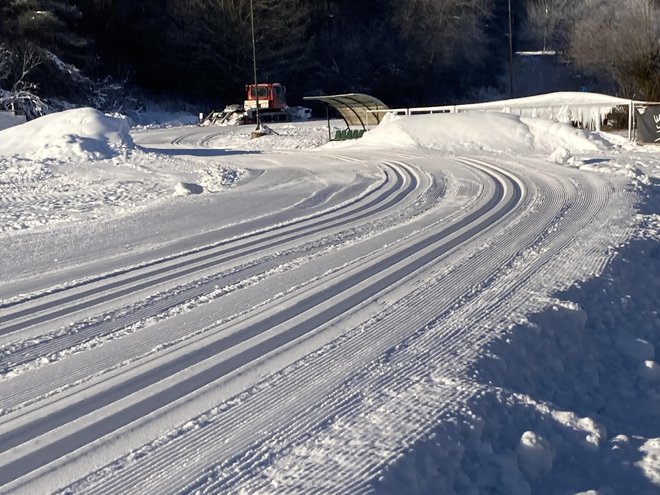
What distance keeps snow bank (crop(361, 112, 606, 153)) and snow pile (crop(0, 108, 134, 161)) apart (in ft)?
30.8

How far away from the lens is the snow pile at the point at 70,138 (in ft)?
74.8

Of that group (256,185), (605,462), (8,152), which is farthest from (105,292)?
(8,152)

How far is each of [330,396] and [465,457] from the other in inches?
42.1

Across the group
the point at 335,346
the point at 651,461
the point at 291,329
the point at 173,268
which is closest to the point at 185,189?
the point at 173,268

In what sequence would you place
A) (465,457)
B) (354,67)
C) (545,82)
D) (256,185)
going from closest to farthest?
(465,457) → (256,185) → (354,67) → (545,82)

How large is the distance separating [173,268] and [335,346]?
357cm

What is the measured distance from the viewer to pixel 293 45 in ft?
223

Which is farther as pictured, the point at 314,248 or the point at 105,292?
the point at 314,248

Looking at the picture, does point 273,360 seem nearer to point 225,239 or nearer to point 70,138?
point 225,239

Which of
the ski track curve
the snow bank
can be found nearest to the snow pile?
the snow bank

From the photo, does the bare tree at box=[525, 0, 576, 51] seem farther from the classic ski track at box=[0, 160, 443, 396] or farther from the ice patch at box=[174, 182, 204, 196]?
the classic ski track at box=[0, 160, 443, 396]

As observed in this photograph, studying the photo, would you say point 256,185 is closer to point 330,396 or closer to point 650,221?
point 650,221

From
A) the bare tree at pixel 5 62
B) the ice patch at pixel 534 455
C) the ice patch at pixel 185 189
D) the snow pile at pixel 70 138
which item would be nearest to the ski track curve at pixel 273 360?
the ice patch at pixel 534 455

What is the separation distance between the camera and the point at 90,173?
2042 centimetres
